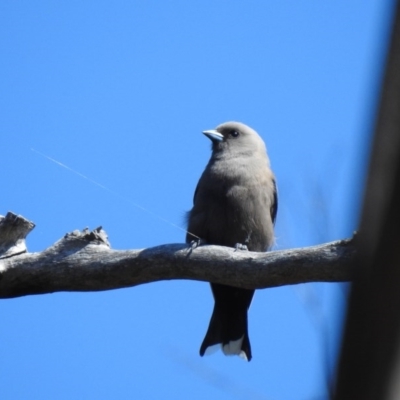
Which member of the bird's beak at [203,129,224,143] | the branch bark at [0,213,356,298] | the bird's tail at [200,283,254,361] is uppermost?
the bird's beak at [203,129,224,143]

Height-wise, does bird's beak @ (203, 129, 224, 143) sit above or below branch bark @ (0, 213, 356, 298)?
above

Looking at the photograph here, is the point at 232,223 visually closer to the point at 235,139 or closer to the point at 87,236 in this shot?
the point at 235,139

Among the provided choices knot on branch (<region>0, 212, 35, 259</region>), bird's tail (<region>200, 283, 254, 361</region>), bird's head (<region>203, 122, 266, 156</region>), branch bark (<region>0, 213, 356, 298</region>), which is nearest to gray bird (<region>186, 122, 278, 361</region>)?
bird's tail (<region>200, 283, 254, 361</region>)

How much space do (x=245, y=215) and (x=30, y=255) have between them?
198cm

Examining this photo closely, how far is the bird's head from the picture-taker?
20.7 ft

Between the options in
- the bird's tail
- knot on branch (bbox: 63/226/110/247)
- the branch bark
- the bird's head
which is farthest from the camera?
the bird's head

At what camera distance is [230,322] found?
18.2ft

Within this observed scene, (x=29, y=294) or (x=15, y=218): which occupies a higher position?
(x=15, y=218)

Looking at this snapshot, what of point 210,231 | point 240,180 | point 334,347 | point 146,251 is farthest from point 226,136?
point 334,347

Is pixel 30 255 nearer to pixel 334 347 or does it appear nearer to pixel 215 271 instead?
pixel 215 271

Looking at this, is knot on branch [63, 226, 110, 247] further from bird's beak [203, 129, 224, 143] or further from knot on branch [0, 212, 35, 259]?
bird's beak [203, 129, 224, 143]

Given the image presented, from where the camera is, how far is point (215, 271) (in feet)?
12.7

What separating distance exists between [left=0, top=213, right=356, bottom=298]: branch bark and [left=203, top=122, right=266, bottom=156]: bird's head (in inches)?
95.7

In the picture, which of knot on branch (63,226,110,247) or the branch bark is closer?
the branch bark
